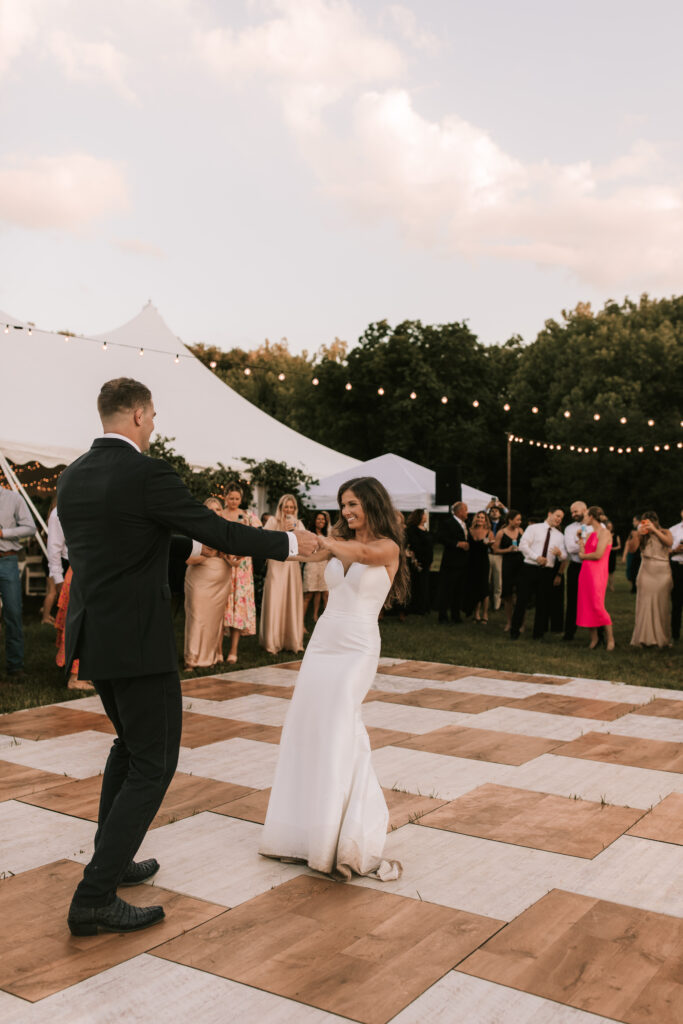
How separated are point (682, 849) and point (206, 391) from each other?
13.3 metres

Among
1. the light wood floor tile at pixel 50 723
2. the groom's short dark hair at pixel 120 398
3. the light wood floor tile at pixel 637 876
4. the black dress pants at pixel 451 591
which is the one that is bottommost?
the light wood floor tile at pixel 50 723

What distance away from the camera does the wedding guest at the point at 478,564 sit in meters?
13.2

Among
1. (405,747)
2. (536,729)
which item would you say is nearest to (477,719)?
(536,729)

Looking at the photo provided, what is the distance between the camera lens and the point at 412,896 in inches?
134

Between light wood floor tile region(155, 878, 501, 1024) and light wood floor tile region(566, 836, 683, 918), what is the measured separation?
623mm

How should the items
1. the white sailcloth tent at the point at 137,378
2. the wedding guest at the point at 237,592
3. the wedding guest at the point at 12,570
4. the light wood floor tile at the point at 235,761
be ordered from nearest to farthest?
the light wood floor tile at the point at 235,761, the wedding guest at the point at 12,570, the wedding guest at the point at 237,592, the white sailcloth tent at the point at 137,378

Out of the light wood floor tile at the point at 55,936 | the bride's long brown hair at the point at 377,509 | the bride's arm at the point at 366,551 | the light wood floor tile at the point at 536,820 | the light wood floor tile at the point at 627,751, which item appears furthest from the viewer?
the light wood floor tile at the point at 627,751

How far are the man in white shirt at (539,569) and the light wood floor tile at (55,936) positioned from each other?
846cm

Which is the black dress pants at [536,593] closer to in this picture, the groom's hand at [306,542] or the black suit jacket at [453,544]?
the black suit jacket at [453,544]

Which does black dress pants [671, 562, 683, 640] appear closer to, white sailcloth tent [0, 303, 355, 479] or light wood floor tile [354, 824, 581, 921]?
white sailcloth tent [0, 303, 355, 479]

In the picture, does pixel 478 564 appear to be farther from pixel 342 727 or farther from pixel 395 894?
pixel 395 894

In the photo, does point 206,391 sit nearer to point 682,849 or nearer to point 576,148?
point 576,148

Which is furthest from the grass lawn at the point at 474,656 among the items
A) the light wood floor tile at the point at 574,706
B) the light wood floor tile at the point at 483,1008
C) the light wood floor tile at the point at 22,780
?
the light wood floor tile at the point at 483,1008

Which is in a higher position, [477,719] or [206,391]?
[206,391]
